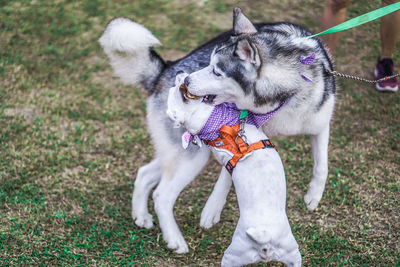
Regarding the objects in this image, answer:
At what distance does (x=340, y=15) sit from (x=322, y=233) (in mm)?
2095

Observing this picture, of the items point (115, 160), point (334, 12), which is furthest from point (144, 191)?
point (334, 12)

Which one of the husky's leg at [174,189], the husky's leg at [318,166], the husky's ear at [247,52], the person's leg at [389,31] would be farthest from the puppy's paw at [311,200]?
the person's leg at [389,31]

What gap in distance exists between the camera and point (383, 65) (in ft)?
14.6

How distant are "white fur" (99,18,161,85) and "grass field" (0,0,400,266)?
3.23 feet

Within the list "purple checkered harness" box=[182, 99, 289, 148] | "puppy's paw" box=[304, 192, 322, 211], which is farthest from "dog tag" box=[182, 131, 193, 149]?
"puppy's paw" box=[304, 192, 322, 211]

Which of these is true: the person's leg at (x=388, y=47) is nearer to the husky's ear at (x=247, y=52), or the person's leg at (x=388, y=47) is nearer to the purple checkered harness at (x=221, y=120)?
the purple checkered harness at (x=221, y=120)

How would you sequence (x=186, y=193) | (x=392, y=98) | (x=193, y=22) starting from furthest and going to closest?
1. (x=193, y=22)
2. (x=392, y=98)
3. (x=186, y=193)

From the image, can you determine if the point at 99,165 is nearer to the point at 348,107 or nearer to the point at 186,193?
the point at 186,193

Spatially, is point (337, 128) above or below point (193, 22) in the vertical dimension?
below

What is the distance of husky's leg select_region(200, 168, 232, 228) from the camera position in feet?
9.30

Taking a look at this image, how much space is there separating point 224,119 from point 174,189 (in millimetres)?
706

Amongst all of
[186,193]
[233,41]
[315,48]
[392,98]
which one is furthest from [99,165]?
[392,98]

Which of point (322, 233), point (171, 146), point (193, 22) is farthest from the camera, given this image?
point (193, 22)

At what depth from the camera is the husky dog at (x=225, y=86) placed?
7.54 ft
